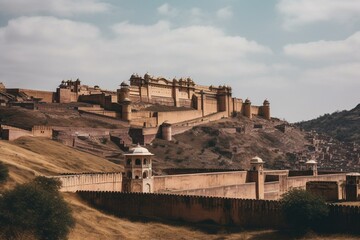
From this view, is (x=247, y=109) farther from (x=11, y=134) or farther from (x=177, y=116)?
(x=11, y=134)

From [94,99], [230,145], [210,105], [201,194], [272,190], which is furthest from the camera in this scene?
[210,105]

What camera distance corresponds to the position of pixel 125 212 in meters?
29.5

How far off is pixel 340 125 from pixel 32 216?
125m

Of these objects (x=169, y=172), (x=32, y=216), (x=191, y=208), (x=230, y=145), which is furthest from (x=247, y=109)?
(x=32, y=216)

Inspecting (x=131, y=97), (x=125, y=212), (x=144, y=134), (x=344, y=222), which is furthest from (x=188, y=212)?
(x=131, y=97)

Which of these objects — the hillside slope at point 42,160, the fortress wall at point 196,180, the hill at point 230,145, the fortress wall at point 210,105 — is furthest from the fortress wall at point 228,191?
the fortress wall at point 210,105

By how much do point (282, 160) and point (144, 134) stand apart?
22006 millimetres

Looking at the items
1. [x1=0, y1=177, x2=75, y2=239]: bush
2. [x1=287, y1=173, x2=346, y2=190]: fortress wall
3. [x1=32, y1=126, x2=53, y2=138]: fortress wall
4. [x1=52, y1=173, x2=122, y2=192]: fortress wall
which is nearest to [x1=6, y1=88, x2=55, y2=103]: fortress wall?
[x1=32, y1=126, x2=53, y2=138]: fortress wall

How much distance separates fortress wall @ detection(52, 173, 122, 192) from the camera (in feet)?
102

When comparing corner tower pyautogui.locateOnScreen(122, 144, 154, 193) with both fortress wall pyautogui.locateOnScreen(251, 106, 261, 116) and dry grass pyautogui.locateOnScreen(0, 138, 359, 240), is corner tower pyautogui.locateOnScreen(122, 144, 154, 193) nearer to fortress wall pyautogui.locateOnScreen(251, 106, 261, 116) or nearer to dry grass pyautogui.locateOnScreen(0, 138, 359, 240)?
dry grass pyautogui.locateOnScreen(0, 138, 359, 240)

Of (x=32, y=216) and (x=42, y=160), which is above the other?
(x=42, y=160)

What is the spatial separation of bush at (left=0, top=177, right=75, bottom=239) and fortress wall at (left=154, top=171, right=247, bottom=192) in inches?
490

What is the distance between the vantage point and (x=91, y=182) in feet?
110

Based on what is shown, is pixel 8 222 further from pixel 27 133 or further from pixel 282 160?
pixel 282 160
